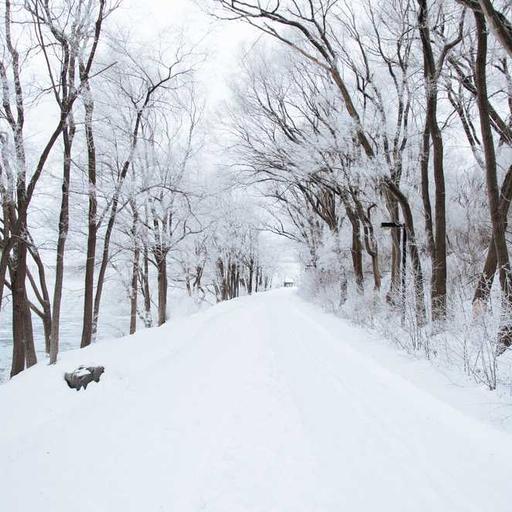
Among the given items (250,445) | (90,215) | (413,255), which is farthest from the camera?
(90,215)

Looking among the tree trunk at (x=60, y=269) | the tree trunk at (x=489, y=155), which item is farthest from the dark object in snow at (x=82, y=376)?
the tree trunk at (x=489, y=155)

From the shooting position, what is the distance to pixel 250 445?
360cm

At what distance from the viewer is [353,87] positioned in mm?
13438

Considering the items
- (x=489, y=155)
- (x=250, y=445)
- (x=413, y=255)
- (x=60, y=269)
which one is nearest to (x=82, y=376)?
(x=250, y=445)

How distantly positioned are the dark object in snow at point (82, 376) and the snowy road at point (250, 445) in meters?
0.16

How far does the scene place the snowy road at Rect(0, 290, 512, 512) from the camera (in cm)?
278

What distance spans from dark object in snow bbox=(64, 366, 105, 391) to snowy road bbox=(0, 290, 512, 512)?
164mm

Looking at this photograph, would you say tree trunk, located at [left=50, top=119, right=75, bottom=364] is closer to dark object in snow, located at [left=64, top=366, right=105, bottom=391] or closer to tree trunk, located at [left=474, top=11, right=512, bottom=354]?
dark object in snow, located at [left=64, top=366, right=105, bottom=391]

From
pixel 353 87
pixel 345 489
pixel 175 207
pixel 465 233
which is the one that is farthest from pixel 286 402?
pixel 465 233

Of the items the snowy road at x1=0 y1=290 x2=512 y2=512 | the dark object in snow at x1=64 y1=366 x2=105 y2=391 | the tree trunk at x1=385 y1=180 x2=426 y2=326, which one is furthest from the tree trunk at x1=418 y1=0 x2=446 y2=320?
the dark object in snow at x1=64 y1=366 x2=105 y2=391

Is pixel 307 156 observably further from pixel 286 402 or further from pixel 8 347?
pixel 8 347

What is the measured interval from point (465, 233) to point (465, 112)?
791 cm

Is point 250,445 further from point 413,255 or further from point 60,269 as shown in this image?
point 60,269

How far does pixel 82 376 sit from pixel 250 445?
373 cm
